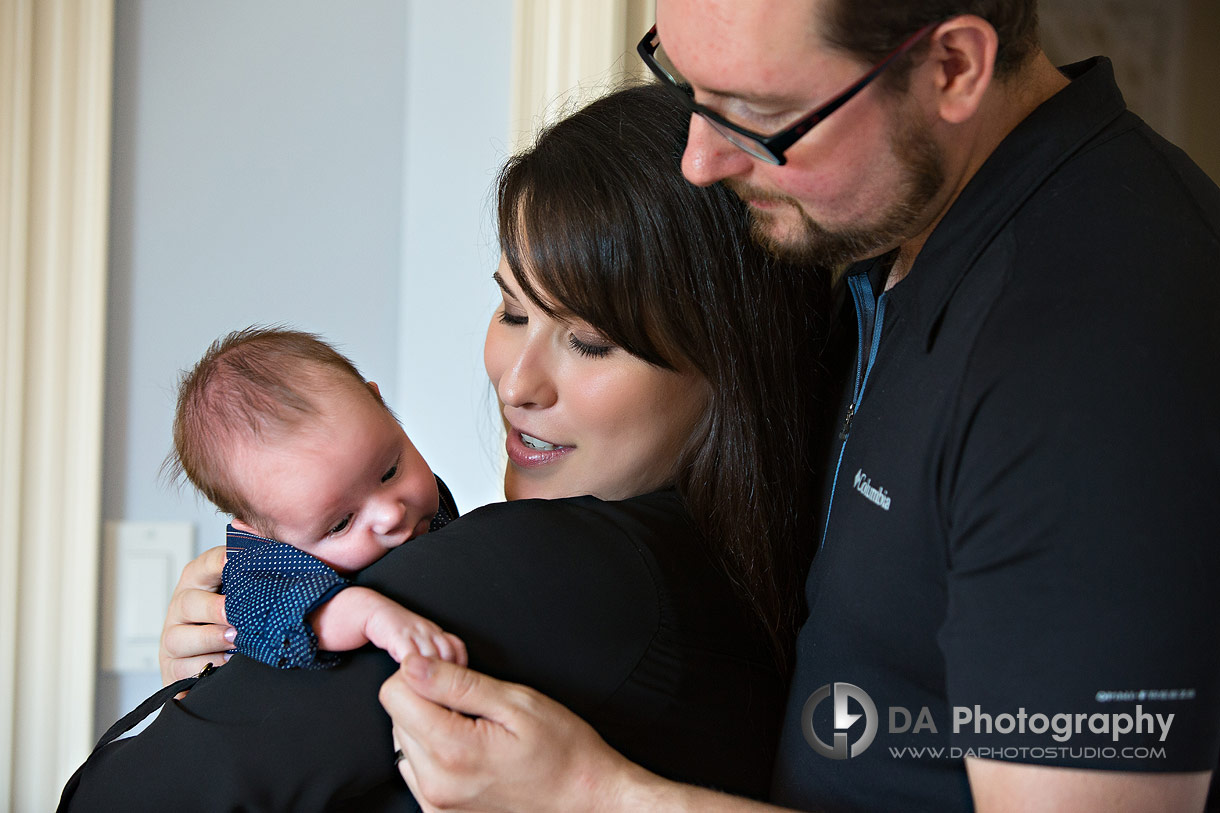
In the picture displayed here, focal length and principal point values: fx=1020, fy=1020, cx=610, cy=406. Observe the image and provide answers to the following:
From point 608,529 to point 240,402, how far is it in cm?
47

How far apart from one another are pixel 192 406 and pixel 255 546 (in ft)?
0.61

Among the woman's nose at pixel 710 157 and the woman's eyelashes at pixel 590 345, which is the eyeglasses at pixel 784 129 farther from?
the woman's eyelashes at pixel 590 345

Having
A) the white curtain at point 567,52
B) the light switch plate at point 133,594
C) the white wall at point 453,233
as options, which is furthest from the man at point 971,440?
the light switch plate at point 133,594

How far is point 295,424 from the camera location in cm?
118

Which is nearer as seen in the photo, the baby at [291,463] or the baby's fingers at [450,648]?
the baby's fingers at [450,648]

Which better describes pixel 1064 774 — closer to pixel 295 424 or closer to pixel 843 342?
pixel 843 342

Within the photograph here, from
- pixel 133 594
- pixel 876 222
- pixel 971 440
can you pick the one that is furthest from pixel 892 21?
pixel 133 594

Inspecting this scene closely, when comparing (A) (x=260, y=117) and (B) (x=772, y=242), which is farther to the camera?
(A) (x=260, y=117)

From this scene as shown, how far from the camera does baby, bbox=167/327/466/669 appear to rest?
1167 millimetres

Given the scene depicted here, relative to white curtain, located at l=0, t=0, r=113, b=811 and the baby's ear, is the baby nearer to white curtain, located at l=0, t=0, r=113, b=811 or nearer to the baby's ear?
the baby's ear

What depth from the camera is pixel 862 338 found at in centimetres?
115

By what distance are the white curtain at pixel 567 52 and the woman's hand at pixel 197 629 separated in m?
0.91

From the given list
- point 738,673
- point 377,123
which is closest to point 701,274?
point 738,673

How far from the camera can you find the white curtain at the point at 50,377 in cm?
165
